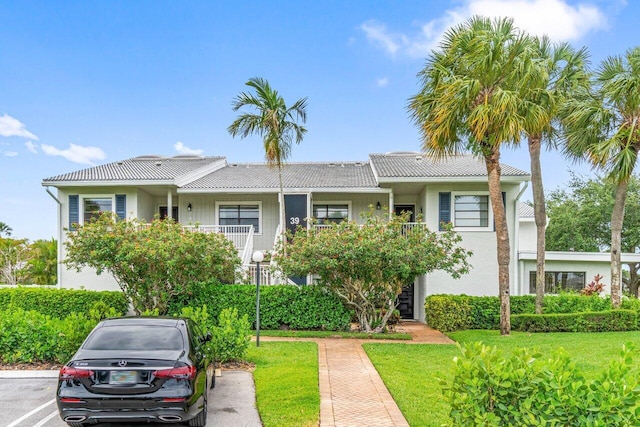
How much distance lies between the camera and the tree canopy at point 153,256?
1329 centimetres

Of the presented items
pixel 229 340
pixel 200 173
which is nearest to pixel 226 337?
pixel 229 340

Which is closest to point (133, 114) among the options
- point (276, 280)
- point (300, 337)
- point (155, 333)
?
point (276, 280)

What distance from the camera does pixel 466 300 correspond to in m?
15.2

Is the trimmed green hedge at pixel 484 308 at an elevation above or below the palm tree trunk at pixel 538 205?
below

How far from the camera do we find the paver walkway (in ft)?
20.9

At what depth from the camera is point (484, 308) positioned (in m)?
15.2

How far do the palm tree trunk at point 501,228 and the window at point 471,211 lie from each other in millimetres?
3887

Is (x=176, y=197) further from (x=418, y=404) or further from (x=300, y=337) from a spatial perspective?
(x=418, y=404)

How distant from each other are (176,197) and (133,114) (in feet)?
13.5

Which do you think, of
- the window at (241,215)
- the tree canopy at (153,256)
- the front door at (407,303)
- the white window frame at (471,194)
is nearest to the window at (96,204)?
the tree canopy at (153,256)

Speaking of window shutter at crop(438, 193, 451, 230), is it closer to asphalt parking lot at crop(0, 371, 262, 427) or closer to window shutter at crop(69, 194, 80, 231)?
asphalt parking lot at crop(0, 371, 262, 427)

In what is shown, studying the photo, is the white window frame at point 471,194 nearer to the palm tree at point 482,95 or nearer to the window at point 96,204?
the palm tree at point 482,95

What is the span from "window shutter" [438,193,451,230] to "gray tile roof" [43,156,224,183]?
1028 cm

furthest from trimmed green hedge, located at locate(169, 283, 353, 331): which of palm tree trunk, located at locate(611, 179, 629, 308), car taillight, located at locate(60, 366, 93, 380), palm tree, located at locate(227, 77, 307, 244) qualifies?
car taillight, located at locate(60, 366, 93, 380)
